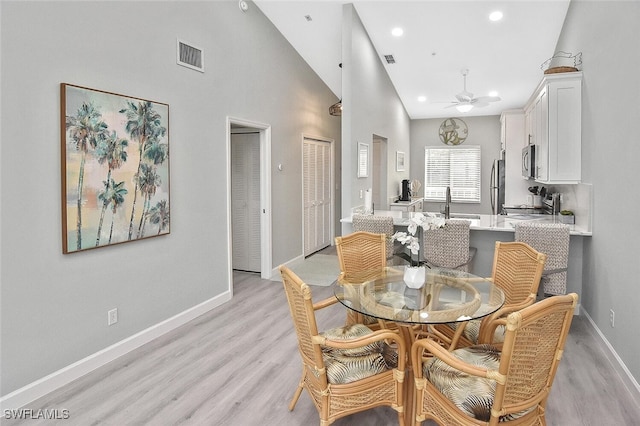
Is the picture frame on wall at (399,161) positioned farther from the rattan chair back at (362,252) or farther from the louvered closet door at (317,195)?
the rattan chair back at (362,252)

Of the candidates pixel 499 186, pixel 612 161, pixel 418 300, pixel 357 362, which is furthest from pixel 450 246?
pixel 499 186

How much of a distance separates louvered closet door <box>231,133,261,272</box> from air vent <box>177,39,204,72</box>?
4.80 ft

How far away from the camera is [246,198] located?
5480 mm

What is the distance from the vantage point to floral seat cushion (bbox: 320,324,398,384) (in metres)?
2.05

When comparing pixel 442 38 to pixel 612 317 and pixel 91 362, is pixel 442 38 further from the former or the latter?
pixel 91 362

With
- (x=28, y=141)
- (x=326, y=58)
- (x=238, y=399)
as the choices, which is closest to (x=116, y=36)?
(x=28, y=141)

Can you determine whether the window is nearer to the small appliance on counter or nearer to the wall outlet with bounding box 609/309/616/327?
the small appliance on counter

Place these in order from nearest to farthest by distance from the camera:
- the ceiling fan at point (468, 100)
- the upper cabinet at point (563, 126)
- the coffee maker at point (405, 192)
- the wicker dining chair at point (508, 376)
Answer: the wicker dining chair at point (508, 376) → the upper cabinet at point (563, 126) → the ceiling fan at point (468, 100) → the coffee maker at point (405, 192)

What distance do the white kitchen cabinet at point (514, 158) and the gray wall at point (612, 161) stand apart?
3.26m

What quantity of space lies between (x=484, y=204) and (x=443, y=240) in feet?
18.7

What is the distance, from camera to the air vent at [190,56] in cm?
372

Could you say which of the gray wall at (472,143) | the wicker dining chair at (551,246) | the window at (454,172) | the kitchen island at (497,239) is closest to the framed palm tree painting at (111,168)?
the kitchen island at (497,239)

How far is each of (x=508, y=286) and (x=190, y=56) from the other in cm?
335

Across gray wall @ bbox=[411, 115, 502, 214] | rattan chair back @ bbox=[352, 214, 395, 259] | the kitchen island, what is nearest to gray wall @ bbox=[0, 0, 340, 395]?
rattan chair back @ bbox=[352, 214, 395, 259]
